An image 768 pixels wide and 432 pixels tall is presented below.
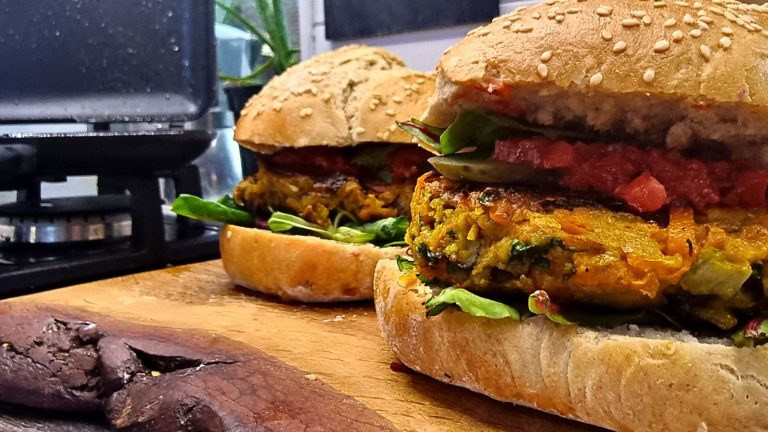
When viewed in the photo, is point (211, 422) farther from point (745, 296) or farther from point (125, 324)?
point (745, 296)

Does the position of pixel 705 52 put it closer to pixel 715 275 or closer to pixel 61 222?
pixel 715 275

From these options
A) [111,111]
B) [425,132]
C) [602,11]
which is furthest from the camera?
[111,111]

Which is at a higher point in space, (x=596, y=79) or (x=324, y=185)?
(x=596, y=79)

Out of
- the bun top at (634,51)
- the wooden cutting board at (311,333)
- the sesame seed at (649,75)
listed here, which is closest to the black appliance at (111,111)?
the wooden cutting board at (311,333)

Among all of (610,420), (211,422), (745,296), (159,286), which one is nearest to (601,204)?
(745,296)

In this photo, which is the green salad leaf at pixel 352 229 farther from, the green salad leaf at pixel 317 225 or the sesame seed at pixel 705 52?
the sesame seed at pixel 705 52

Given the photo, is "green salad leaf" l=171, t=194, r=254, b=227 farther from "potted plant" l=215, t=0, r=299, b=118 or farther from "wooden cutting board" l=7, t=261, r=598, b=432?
"potted plant" l=215, t=0, r=299, b=118

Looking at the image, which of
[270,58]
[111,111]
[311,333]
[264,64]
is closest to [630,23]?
[311,333]
